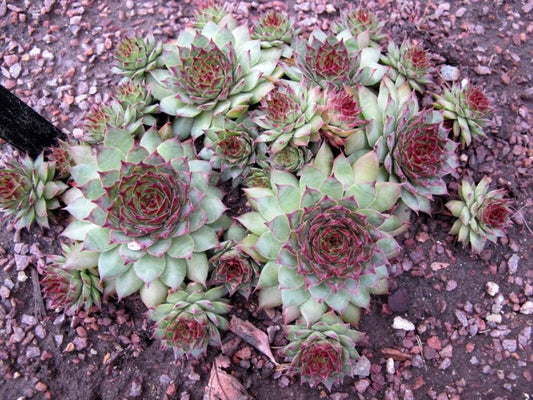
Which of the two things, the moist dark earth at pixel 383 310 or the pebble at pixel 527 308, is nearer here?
the moist dark earth at pixel 383 310

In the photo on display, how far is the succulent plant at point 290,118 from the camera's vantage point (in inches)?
98.6

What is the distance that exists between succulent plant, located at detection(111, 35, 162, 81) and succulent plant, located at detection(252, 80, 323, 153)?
88cm

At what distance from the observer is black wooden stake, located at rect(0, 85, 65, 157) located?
2488 millimetres

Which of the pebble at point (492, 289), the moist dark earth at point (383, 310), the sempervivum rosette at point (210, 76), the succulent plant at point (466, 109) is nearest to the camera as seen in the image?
the moist dark earth at point (383, 310)

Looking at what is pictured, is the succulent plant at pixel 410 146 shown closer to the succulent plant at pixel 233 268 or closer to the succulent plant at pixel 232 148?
the succulent plant at pixel 232 148

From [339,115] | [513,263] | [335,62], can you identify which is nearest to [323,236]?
Answer: [339,115]

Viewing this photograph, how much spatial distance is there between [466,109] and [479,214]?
698mm

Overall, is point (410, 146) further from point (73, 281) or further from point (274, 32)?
point (73, 281)

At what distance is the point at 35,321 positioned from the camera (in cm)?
272

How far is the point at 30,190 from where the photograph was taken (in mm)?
2736

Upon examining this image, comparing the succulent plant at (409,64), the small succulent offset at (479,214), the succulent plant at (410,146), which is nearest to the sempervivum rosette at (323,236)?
the succulent plant at (410,146)

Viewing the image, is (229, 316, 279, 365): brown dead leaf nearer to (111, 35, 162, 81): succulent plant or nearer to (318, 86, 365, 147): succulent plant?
(318, 86, 365, 147): succulent plant

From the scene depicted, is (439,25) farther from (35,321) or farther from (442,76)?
(35,321)

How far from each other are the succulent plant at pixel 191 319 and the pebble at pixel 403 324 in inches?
39.6
